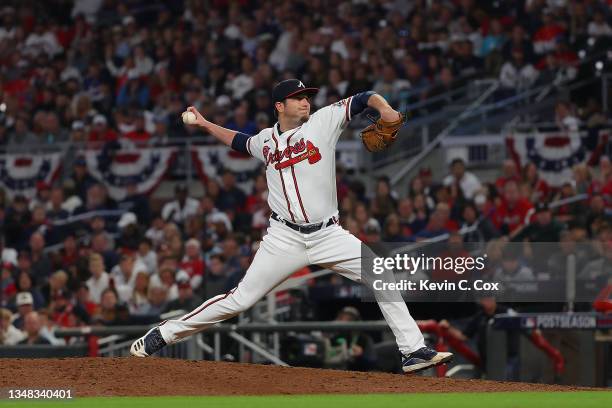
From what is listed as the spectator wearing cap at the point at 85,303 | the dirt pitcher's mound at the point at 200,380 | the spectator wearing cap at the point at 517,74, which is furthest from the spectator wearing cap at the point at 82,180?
the dirt pitcher's mound at the point at 200,380

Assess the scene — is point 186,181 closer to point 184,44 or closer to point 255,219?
point 255,219

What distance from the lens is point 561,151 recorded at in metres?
15.8

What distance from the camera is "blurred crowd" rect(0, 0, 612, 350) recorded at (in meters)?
14.8

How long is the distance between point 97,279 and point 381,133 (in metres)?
7.48

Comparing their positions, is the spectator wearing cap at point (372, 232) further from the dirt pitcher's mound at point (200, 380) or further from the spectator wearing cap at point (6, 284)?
the spectator wearing cap at point (6, 284)

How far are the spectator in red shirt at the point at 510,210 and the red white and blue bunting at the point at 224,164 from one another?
143 inches

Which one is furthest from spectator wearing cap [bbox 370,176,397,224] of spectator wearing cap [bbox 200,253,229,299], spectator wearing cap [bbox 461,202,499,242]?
spectator wearing cap [bbox 200,253,229,299]

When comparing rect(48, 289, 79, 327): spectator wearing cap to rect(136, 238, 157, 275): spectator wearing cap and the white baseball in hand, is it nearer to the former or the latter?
rect(136, 238, 157, 275): spectator wearing cap

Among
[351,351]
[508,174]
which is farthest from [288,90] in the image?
[508,174]

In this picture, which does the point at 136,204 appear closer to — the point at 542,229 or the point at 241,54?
the point at 241,54

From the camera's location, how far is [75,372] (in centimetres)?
927

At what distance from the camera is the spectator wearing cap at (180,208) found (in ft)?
57.1

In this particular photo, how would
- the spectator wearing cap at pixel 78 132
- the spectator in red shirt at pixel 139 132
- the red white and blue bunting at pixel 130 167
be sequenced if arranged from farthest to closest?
the spectator wearing cap at pixel 78 132, the spectator in red shirt at pixel 139 132, the red white and blue bunting at pixel 130 167

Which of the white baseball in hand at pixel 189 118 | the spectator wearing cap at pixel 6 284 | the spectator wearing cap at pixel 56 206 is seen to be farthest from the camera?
the spectator wearing cap at pixel 56 206
